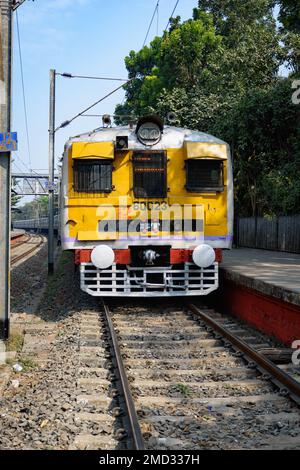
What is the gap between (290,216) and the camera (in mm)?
19422

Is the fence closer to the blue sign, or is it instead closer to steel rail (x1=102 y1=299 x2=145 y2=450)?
steel rail (x1=102 y1=299 x2=145 y2=450)

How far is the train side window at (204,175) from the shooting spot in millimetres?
9703

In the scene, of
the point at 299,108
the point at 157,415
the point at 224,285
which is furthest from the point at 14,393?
the point at 299,108

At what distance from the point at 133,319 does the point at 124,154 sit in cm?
290

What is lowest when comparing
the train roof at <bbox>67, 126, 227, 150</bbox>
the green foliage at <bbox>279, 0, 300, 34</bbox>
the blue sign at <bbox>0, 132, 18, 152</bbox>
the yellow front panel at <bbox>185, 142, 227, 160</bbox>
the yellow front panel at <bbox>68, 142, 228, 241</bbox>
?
the yellow front panel at <bbox>68, 142, 228, 241</bbox>

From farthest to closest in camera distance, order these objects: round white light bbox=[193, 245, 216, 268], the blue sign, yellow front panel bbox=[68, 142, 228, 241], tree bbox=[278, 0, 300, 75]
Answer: tree bbox=[278, 0, 300, 75] → yellow front panel bbox=[68, 142, 228, 241] → round white light bbox=[193, 245, 216, 268] → the blue sign

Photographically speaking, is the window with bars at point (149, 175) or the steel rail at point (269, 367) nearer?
the steel rail at point (269, 367)

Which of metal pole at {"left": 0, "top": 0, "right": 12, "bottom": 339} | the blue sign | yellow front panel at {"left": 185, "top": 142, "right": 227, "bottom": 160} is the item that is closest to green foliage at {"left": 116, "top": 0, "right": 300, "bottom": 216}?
yellow front panel at {"left": 185, "top": 142, "right": 227, "bottom": 160}

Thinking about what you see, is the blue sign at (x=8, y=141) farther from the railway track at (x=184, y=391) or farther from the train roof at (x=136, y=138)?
the railway track at (x=184, y=391)

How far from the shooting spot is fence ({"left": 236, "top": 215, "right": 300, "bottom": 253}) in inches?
749

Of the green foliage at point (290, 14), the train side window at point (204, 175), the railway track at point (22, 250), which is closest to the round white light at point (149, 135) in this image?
the train side window at point (204, 175)

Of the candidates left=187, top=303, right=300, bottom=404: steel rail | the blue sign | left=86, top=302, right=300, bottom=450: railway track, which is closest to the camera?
left=86, top=302, right=300, bottom=450: railway track

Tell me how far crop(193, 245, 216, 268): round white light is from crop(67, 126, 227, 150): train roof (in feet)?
6.37

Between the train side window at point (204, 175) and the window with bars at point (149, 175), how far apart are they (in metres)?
0.45
